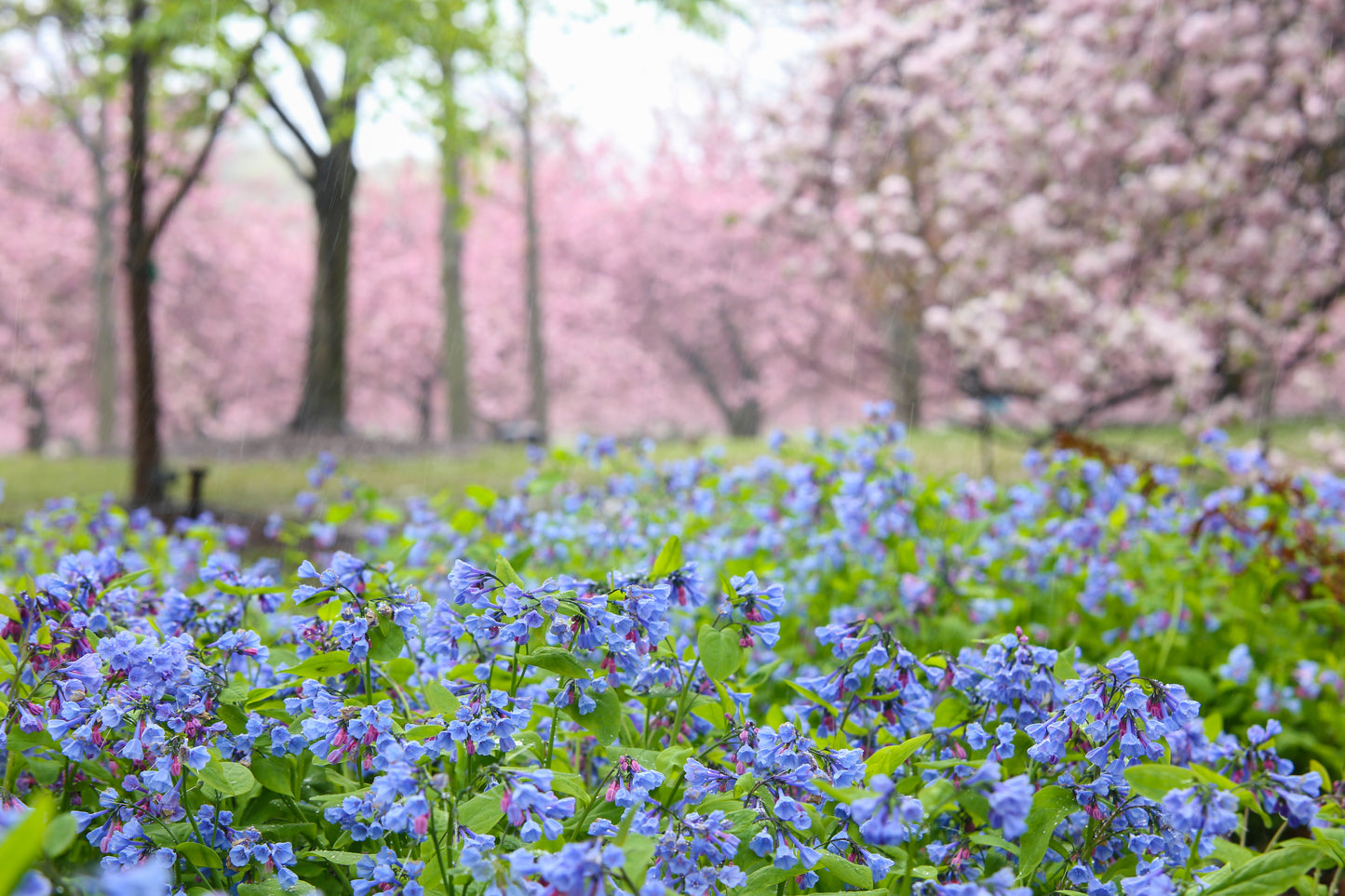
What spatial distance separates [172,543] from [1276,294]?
8.29m

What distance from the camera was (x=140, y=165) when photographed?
5535 millimetres

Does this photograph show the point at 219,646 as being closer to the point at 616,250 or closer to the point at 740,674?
the point at 740,674

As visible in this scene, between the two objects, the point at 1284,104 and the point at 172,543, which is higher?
the point at 1284,104

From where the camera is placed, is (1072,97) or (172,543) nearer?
(172,543)

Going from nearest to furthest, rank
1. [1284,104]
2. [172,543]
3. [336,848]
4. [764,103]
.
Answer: [336,848]
[172,543]
[1284,104]
[764,103]

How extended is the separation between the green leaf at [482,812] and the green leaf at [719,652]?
12.0 inches

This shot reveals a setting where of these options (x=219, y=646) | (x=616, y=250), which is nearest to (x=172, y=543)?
(x=219, y=646)

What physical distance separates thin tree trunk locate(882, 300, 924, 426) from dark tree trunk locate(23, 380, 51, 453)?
742 inches

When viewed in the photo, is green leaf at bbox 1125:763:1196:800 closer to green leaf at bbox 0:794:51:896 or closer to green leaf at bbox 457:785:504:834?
green leaf at bbox 457:785:504:834

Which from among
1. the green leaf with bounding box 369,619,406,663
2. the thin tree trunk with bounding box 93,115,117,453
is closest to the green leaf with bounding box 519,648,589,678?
the green leaf with bounding box 369,619,406,663

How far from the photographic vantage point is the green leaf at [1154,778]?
1.09 metres

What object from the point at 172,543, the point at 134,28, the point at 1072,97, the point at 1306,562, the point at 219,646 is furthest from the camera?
the point at 1072,97

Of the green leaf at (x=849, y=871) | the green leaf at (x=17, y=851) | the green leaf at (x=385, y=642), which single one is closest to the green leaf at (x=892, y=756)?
the green leaf at (x=849, y=871)

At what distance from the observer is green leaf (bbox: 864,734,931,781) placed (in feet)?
3.90
